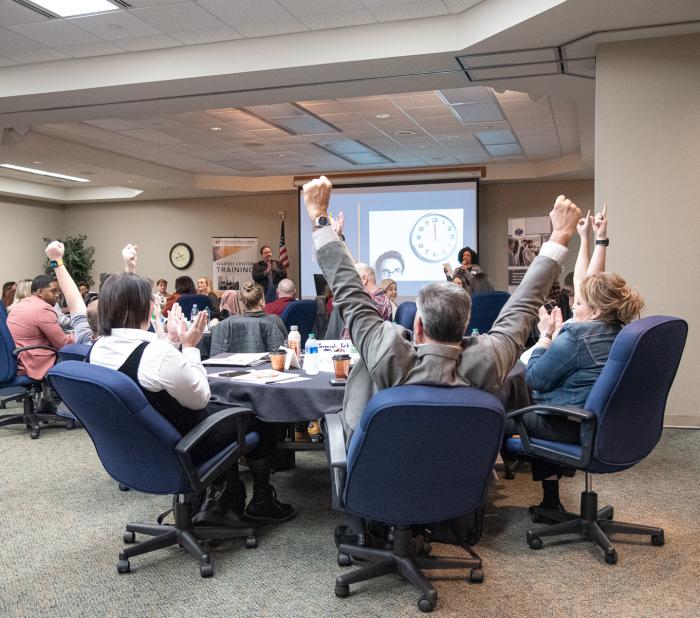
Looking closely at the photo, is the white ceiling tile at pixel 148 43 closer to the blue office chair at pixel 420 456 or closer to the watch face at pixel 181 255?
the blue office chair at pixel 420 456

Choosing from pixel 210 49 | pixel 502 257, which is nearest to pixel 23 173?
pixel 210 49

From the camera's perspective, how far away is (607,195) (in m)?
5.46

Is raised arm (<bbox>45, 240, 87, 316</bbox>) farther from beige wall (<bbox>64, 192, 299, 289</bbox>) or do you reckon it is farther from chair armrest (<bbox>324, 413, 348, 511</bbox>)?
beige wall (<bbox>64, 192, 299, 289</bbox>)

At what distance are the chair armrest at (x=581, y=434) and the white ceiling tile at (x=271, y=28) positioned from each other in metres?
4.10

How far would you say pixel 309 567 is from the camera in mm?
2914

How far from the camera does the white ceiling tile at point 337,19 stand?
18.3 ft

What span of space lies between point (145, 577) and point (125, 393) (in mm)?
866

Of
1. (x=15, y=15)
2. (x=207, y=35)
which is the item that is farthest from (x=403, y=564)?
(x=15, y=15)

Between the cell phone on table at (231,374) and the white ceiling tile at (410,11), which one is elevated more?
the white ceiling tile at (410,11)

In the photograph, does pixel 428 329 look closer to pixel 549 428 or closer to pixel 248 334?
pixel 549 428

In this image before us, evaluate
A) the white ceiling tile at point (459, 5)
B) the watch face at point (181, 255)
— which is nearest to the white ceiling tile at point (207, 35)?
the white ceiling tile at point (459, 5)

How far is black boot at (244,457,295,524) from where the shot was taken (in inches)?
136

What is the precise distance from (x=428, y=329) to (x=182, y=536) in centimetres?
149

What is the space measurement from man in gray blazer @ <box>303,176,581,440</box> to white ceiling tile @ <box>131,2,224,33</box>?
3.79 meters
